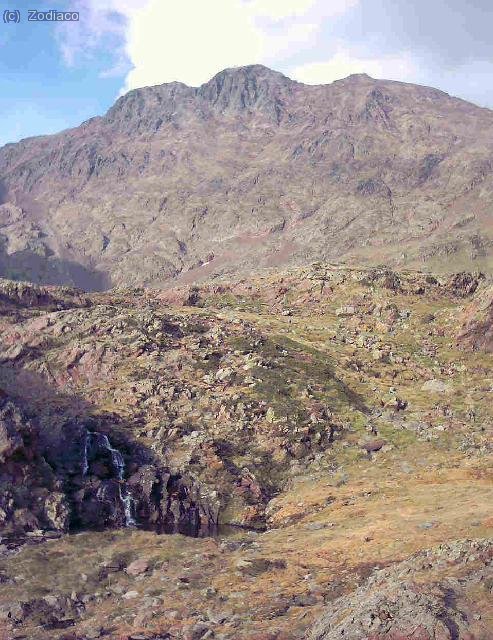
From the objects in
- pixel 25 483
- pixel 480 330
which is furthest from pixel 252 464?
pixel 480 330

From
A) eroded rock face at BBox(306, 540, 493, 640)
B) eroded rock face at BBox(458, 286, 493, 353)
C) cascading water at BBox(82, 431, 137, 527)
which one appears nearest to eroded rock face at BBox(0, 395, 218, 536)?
cascading water at BBox(82, 431, 137, 527)

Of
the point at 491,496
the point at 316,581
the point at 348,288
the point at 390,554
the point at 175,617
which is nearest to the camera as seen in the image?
the point at 175,617

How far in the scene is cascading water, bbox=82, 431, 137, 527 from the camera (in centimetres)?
2789

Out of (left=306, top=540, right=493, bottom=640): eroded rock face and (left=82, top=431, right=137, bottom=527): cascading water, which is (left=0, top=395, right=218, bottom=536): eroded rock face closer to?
(left=82, top=431, right=137, bottom=527): cascading water

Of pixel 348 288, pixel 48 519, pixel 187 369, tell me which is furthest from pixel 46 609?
pixel 348 288

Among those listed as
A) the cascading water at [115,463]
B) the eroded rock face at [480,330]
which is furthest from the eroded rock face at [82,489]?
the eroded rock face at [480,330]

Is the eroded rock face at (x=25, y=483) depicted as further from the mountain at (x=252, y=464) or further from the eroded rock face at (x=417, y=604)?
the eroded rock face at (x=417, y=604)

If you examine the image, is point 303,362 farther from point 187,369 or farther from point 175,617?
point 175,617

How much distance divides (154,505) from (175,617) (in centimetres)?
1145

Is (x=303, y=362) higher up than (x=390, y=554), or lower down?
higher up

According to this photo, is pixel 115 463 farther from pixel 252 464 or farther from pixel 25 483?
pixel 252 464

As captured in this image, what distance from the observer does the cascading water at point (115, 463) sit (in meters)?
27.9

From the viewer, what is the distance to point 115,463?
30469 millimetres

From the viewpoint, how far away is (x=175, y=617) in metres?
17.2
